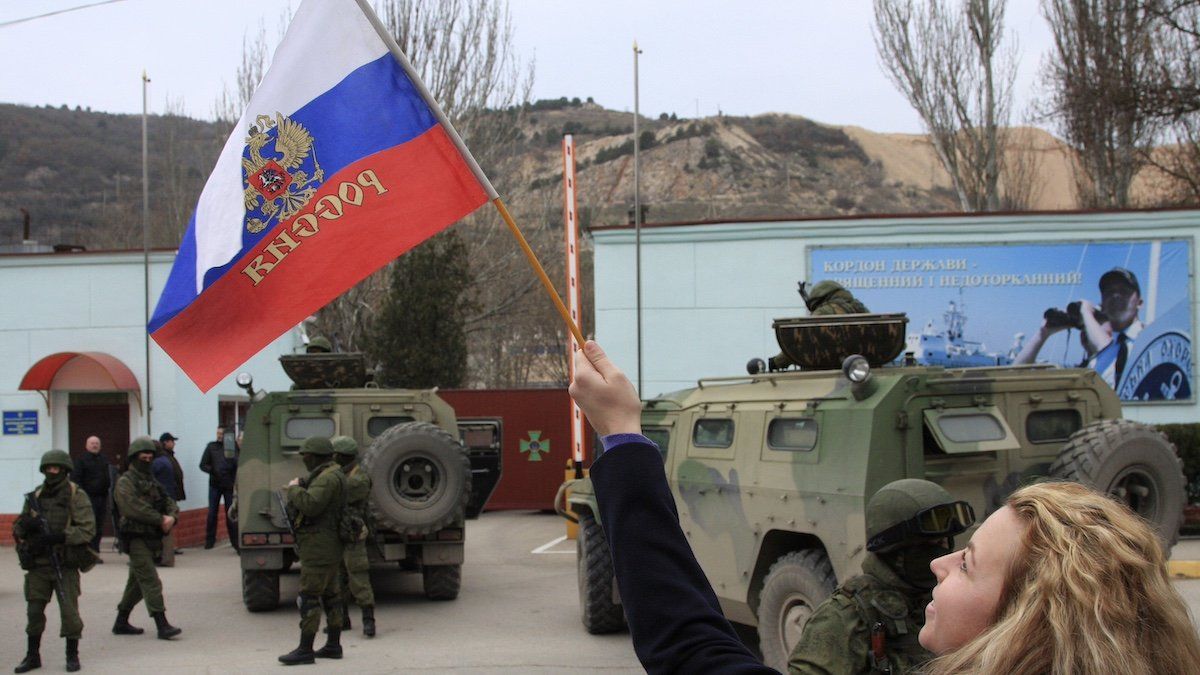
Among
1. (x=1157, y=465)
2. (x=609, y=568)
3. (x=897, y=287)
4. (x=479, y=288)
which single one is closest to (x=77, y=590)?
(x=609, y=568)

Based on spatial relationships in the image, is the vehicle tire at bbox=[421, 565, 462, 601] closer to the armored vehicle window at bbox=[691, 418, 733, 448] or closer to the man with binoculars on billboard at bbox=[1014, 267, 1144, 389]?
the armored vehicle window at bbox=[691, 418, 733, 448]

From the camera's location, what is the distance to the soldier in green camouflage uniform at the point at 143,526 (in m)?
10.2

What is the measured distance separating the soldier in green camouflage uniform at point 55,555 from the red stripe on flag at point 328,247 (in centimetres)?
542

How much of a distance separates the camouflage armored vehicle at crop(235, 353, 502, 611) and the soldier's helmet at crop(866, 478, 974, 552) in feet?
24.1

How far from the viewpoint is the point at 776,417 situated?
782 centimetres

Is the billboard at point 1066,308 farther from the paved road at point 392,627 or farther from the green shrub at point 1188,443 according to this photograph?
the paved road at point 392,627

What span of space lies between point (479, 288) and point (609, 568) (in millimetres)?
19763

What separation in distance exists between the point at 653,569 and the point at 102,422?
1643cm

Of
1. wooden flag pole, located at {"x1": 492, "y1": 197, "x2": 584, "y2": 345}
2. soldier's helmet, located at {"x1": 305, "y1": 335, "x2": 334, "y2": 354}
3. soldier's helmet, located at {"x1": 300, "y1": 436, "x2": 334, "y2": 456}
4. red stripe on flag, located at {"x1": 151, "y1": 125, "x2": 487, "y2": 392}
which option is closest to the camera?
wooden flag pole, located at {"x1": 492, "y1": 197, "x2": 584, "y2": 345}

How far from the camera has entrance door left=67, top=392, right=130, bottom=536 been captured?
16641mm

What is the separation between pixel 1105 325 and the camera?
15828 mm

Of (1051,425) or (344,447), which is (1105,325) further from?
(344,447)

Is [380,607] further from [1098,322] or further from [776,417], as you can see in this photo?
[1098,322]

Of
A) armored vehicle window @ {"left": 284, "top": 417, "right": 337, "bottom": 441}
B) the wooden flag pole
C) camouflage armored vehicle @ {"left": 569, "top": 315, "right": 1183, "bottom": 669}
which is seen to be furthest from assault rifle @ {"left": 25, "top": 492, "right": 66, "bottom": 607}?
the wooden flag pole
